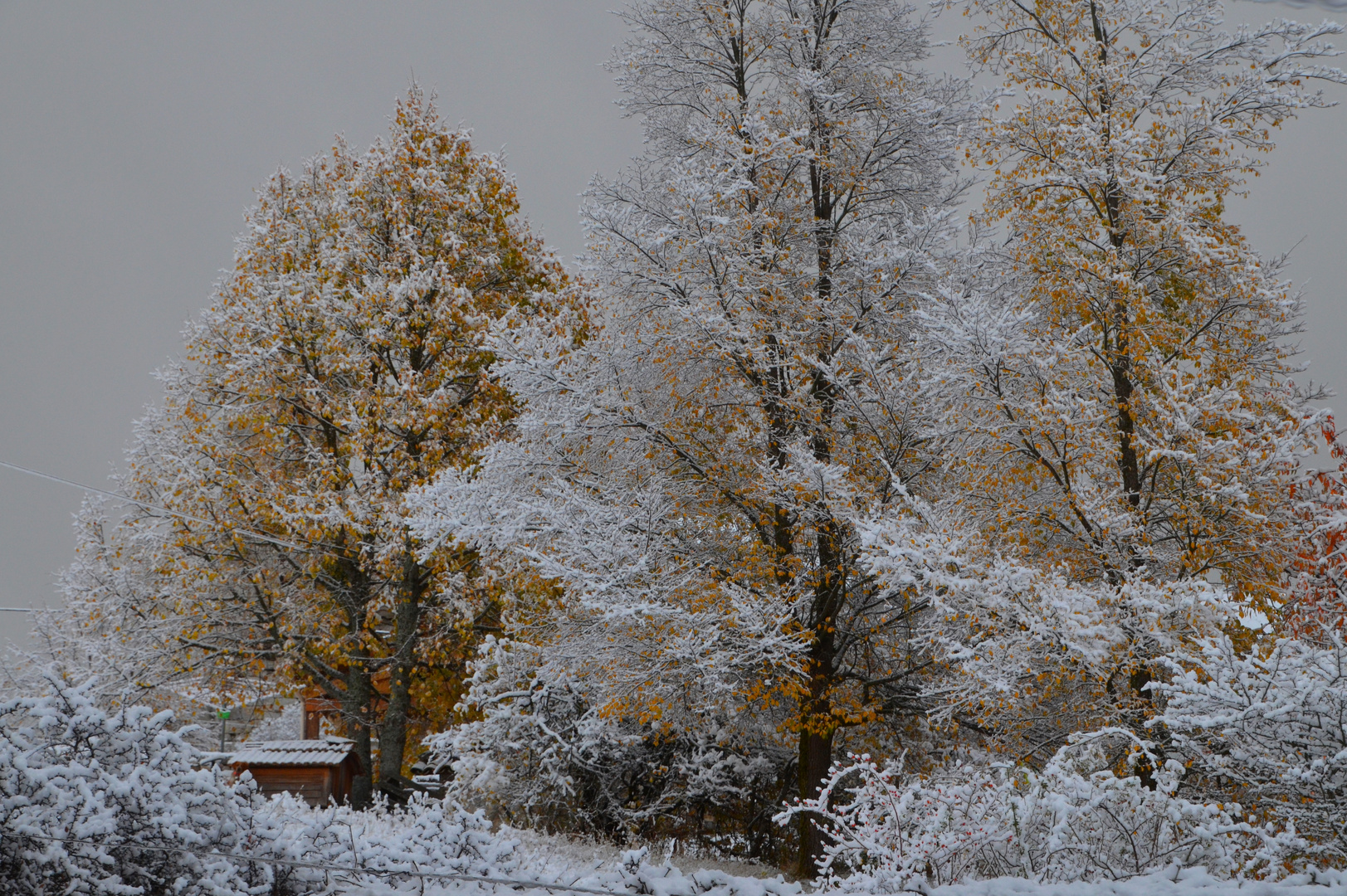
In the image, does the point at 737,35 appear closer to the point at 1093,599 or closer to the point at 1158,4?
the point at 1158,4

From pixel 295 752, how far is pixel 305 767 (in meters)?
0.30

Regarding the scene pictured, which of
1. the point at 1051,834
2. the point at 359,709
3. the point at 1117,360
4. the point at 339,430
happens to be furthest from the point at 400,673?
the point at 1051,834

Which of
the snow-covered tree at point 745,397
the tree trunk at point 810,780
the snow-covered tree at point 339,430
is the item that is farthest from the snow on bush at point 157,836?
the snow-covered tree at point 339,430

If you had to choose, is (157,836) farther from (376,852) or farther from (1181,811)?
(1181,811)

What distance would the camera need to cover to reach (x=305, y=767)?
11711mm

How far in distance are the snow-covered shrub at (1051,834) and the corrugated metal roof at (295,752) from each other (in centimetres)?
861

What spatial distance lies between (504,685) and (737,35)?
7.21 meters

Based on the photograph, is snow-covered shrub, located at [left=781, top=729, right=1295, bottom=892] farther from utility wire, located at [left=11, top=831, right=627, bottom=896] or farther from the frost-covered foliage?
the frost-covered foliage

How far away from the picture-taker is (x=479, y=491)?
8.46 m

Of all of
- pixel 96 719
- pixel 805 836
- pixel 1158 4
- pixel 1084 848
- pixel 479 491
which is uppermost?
pixel 1158 4

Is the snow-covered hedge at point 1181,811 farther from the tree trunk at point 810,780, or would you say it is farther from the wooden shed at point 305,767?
the wooden shed at point 305,767

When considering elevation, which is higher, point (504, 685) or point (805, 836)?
point (504, 685)

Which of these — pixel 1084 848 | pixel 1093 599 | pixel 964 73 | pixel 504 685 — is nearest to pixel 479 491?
pixel 504 685

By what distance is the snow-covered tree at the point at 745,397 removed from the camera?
7816 mm
